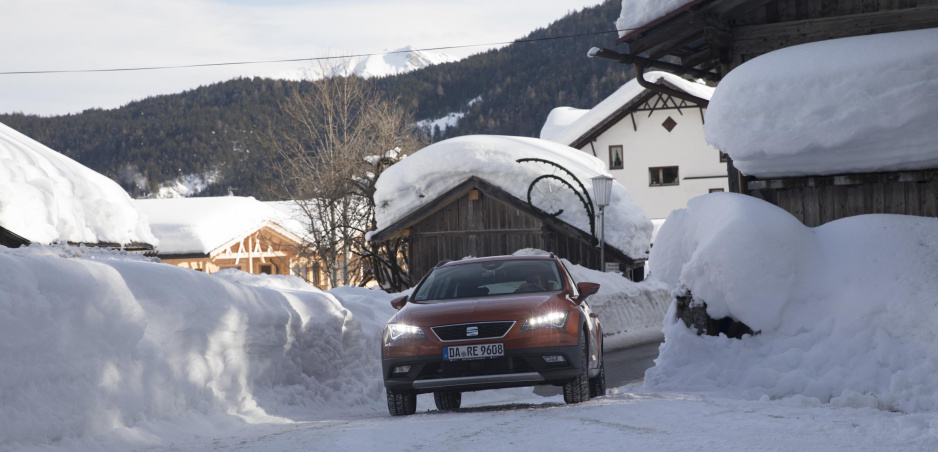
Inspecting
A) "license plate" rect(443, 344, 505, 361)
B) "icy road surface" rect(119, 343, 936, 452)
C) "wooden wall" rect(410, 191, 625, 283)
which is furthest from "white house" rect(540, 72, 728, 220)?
"license plate" rect(443, 344, 505, 361)

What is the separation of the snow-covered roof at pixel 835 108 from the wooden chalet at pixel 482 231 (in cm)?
1660

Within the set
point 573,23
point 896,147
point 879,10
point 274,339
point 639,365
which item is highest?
point 573,23

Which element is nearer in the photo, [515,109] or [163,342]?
[163,342]

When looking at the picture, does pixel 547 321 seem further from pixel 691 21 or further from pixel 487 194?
pixel 487 194

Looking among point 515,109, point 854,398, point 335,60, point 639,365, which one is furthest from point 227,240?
point 515,109

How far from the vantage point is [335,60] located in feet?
187

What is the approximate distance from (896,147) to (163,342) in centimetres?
815

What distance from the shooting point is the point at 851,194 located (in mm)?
11734

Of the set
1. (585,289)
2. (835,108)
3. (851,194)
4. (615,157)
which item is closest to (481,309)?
(585,289)

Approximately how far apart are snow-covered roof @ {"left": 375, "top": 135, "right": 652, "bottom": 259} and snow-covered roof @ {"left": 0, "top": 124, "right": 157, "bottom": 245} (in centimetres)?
870

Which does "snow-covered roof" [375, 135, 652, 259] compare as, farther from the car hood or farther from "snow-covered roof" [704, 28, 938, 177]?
the car hood

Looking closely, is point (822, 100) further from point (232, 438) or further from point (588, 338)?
point (232, 438)

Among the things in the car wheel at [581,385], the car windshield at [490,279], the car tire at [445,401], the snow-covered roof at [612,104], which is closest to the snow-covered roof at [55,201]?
the car tire at [445,401]

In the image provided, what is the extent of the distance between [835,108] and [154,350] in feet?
25.4
